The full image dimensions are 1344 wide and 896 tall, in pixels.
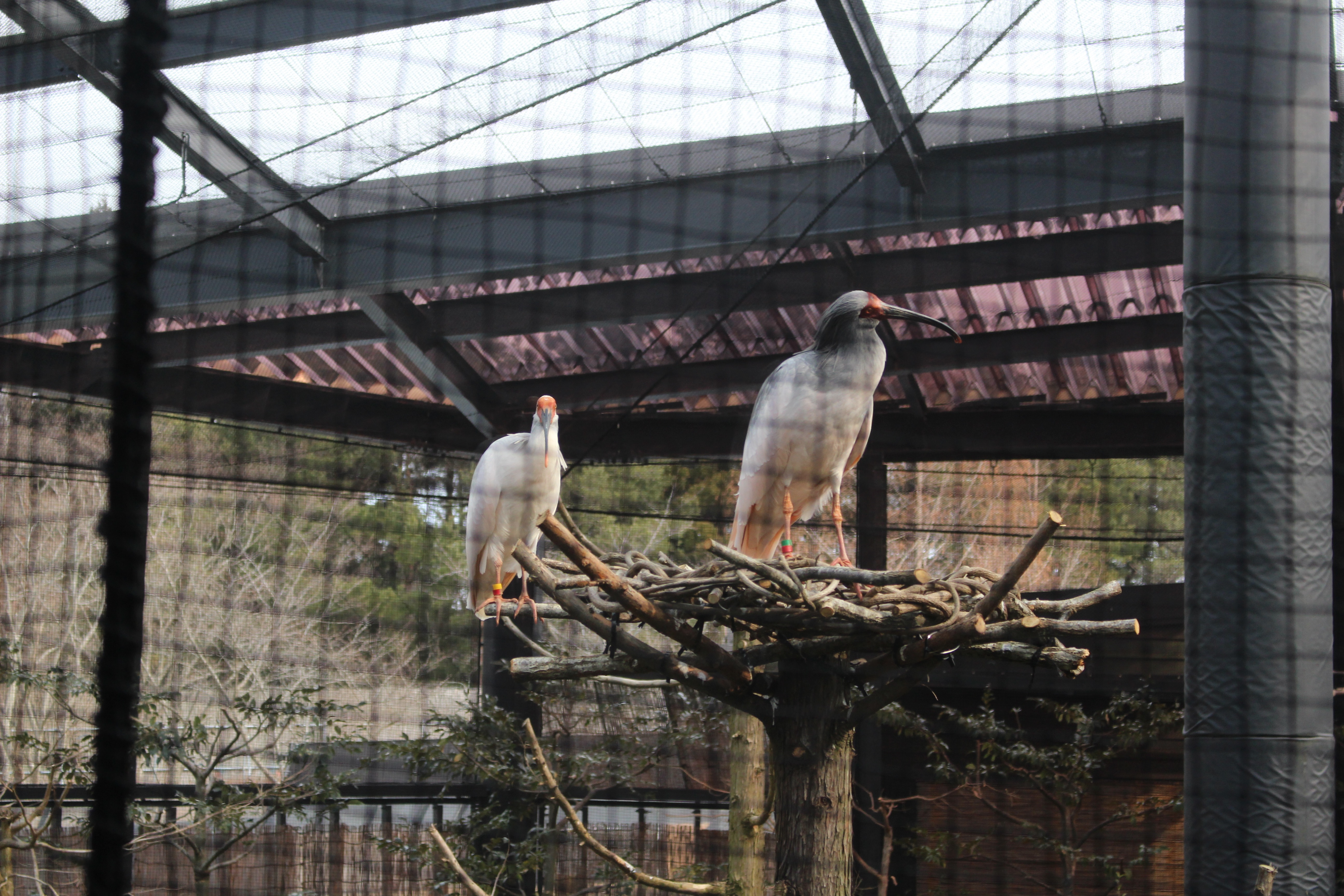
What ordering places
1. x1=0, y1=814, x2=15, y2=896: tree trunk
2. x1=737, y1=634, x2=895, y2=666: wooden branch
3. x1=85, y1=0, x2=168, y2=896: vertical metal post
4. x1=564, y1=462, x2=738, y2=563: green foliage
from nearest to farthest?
x1=85, y1=0, x2=168, y2=896: vertical metal post → x1=737, y1=634, x2=895, y2=666: wooden branch → x1=0, y1=814, x2=15, y2=896: tree trunk → x1=564, y1=462, x2=738, y2=563: green foliage

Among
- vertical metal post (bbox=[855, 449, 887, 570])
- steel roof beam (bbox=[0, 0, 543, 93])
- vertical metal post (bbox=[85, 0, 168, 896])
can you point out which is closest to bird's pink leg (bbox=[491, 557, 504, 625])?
steel roof beam (bbox=[0, 0, 543, 93])

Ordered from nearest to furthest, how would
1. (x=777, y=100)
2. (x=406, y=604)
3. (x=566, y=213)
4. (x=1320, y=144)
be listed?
(x=1320, y=144)
(x=777, y=100)
(x=566, y=213)
(x=406, y=604)

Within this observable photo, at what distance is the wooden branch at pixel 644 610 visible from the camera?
4.64 feet

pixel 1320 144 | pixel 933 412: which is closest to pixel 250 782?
pixel 933 412

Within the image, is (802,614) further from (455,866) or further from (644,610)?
Answer: (455,866)

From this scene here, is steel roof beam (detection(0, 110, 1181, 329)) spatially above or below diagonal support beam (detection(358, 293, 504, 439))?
above

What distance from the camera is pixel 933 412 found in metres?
4.02

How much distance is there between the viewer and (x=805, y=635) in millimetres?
1661

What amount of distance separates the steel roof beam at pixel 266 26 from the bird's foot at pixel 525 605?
1.12 metres

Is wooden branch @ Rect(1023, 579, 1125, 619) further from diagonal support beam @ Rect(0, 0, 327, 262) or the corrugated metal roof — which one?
the corrugated metal roof

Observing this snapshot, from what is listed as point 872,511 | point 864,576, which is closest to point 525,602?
point 864,576

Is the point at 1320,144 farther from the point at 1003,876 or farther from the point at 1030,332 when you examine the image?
the point at 1003,876

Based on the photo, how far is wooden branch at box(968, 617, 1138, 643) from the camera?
1.43m

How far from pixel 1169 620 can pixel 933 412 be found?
A: 40.2 inches
